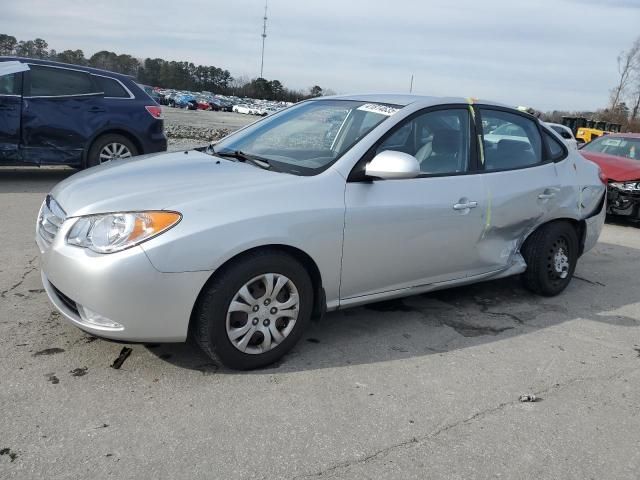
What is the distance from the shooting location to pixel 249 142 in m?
4.23

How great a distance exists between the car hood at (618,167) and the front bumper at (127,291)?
24.5 ft

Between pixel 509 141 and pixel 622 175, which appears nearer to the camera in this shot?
pixel 509 141

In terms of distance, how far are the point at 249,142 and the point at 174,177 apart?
95 cm

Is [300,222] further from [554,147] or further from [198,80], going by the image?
[198,80]

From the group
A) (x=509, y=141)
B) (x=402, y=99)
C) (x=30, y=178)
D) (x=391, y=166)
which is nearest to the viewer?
(x=391, y=166)

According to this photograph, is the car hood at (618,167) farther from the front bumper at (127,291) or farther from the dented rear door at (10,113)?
the dented rear door at (10,113)

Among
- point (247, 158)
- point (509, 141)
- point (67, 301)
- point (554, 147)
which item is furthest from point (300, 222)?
point (554, 147)

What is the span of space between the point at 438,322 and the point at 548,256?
124 cm

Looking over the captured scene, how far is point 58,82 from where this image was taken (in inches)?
321

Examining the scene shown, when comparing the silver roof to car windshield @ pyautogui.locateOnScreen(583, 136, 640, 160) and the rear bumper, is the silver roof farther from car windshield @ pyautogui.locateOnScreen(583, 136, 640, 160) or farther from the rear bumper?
car windshield @ pyautogui.locateOnScreen(583, 136, 640, 160)

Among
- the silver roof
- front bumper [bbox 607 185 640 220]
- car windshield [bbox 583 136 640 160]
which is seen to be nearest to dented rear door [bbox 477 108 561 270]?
the silver roof

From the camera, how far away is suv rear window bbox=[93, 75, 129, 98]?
8.50m

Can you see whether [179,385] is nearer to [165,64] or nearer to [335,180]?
[335,180]

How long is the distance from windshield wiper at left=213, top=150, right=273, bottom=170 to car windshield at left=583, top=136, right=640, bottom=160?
7989 mm
